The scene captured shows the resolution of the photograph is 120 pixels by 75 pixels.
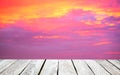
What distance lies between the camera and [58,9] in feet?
11.9

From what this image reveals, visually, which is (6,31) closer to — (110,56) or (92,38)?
(92,38)

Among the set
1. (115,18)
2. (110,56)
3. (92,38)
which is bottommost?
(110,56)

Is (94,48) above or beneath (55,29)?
beneath

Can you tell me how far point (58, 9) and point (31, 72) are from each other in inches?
67.4

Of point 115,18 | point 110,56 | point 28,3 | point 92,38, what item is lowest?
point 110,56

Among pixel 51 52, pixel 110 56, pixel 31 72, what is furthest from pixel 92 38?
pixel 31 72

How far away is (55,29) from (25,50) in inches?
20.6

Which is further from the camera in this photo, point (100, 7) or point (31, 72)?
point (100, 7)

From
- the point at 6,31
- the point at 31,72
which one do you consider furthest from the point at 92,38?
the point at 31,72

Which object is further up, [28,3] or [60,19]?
[28,3]

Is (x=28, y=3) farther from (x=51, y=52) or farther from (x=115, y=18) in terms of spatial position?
(x=115, y=18)

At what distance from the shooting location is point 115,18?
361 cm

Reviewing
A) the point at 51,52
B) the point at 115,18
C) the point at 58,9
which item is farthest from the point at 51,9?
the point at 115,18

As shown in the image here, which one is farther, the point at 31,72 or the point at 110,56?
the point at 110,56
